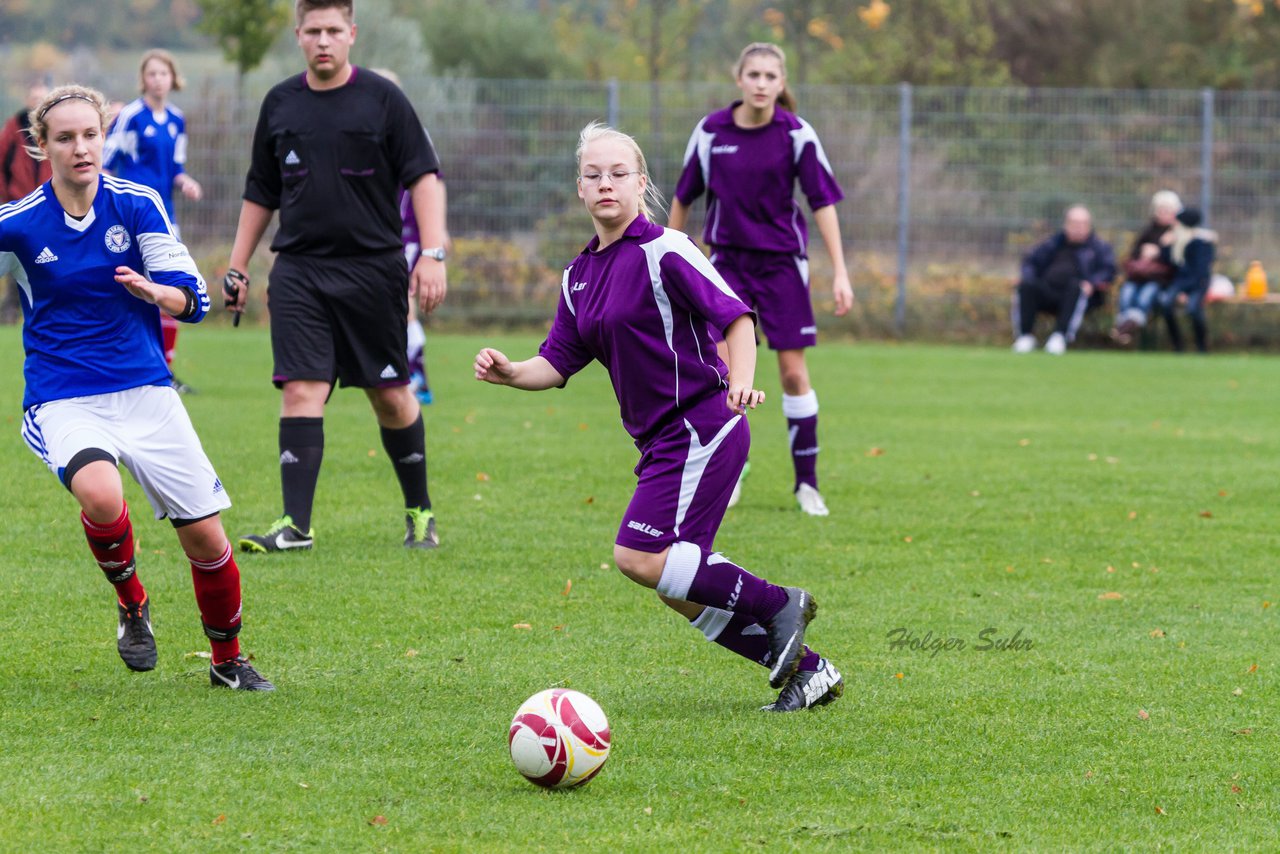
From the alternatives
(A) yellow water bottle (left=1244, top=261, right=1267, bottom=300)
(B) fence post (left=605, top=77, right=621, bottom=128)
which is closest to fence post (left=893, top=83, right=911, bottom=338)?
(B) fence post (left=605, top=77, right=621, bottom=128)

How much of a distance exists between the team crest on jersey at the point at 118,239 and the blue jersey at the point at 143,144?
25.1ft

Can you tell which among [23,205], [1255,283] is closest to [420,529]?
[23,205]

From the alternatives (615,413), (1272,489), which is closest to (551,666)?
(1272,489)

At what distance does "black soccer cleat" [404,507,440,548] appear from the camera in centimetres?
746

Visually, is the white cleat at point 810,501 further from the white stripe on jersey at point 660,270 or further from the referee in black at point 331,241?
the white stripe on jersey at point 660,270

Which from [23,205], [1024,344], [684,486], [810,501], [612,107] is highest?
[612,107]

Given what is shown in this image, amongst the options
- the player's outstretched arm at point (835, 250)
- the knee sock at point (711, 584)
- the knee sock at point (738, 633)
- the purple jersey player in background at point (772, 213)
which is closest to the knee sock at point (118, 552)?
the knee sock at point (711, 584)

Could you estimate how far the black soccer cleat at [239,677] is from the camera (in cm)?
507

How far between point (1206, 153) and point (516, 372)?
680 inches

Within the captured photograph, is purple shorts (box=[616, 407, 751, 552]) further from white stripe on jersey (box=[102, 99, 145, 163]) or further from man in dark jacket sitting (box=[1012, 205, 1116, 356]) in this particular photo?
man in dark jacket sitting (box=[1012, 205, 1116, 356])

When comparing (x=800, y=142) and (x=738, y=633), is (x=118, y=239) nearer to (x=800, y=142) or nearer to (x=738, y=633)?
(x=738, y=633)

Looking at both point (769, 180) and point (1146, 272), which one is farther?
point (1146, 272)

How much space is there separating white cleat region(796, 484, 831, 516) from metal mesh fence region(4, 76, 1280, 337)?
456 inches

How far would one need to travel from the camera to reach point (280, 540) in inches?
283
